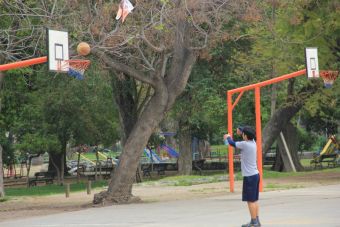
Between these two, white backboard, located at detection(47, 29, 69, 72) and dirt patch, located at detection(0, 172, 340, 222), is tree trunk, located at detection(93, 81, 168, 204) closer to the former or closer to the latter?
dirt patch, located at detection(0, 172, 340, 222)

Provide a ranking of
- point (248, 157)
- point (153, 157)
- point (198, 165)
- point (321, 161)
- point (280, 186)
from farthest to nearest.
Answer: point (153, 157) → point (321, 161) → point (198, 165) → point (280, 186) → point (248, 157)

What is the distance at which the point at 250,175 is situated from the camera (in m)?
12.9

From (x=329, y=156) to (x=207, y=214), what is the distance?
1324 inches

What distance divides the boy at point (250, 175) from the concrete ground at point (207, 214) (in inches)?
34.8

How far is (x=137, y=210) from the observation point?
17984mm

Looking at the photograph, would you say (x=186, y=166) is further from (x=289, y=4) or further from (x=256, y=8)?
(x=256, y=8)

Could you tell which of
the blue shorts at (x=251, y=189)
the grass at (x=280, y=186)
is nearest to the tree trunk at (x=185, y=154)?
the grass at (x=280, y=186)

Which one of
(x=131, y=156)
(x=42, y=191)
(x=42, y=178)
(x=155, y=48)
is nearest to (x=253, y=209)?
(x=155, y=48)

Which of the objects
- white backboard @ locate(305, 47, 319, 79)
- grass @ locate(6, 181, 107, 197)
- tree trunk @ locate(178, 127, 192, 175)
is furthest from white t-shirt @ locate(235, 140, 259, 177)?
tree trunk @ locate(178, 127, 192, 175)

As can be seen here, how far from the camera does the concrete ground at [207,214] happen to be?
1431cm

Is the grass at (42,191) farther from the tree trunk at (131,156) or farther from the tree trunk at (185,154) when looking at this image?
the tree trunk at (131,156)

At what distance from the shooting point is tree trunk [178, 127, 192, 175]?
41.0 m

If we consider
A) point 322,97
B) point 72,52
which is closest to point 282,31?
point 322,97

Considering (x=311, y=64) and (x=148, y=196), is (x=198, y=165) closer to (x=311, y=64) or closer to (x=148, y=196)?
(x=148, y=196)
